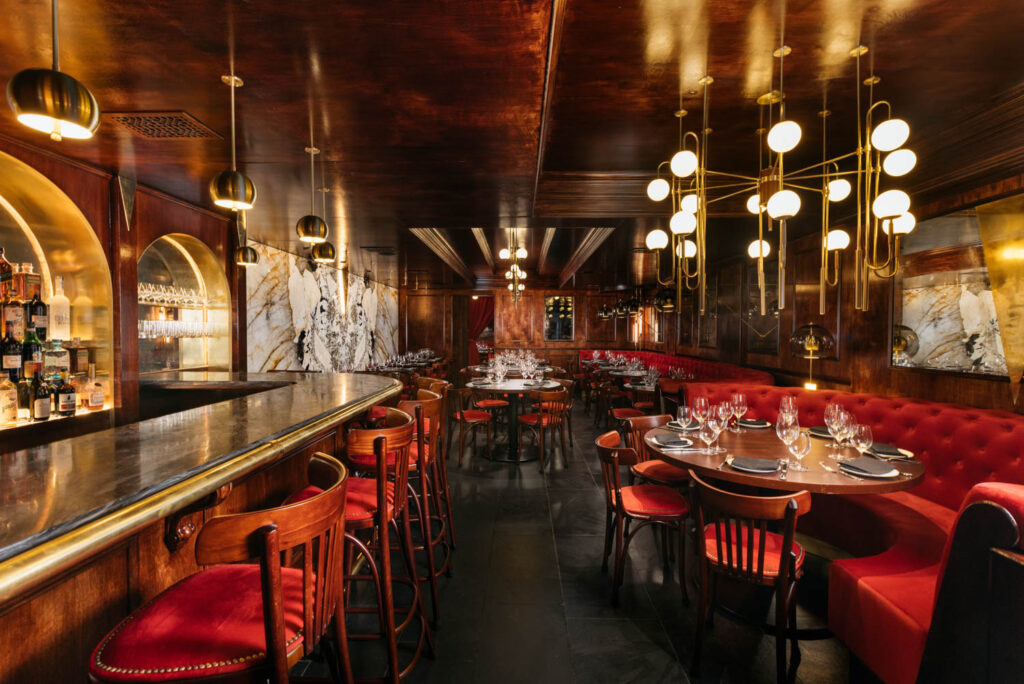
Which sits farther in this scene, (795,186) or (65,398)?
(65,398)

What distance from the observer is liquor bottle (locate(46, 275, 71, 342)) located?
11.7 feet

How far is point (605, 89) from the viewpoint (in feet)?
9.08

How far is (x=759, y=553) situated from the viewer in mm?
1917

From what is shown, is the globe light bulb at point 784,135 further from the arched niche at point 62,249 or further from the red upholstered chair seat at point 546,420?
the arched niche at point 62,249

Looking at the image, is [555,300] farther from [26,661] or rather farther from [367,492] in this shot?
[26,661]

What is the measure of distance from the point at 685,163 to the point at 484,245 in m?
5.79

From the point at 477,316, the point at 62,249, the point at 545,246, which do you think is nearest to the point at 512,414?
the point at 545,246

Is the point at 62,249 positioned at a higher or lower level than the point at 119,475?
higher

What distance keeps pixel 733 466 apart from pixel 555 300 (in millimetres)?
10219

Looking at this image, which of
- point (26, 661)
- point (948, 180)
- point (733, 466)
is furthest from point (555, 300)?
point (26, 661)

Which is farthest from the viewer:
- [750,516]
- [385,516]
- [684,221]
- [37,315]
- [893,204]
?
[37,315]

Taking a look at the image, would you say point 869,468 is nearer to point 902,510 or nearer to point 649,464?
point 902,510

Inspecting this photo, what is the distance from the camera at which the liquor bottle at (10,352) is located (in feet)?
9.07

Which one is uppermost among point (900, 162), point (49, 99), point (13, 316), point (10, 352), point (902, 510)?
point (900, 162)
